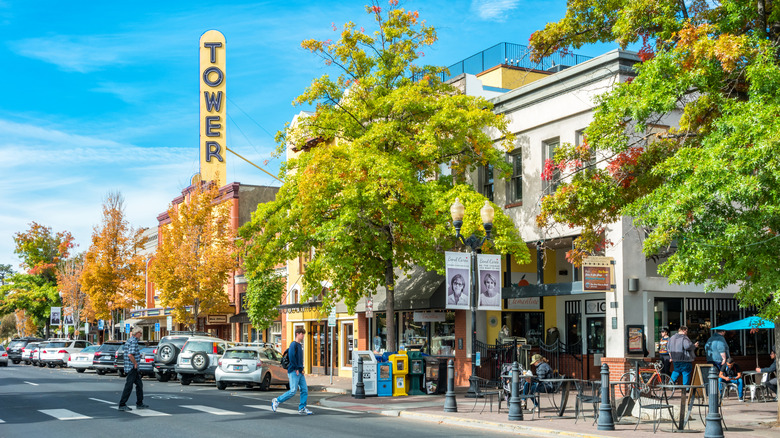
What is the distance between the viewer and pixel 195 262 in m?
44.2

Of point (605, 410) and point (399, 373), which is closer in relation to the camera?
point (605, 410)

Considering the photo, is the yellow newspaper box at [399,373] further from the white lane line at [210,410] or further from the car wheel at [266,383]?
the white lane line at [210,410]

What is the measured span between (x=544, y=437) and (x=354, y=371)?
9806mm

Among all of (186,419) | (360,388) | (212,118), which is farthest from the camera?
(212,118)

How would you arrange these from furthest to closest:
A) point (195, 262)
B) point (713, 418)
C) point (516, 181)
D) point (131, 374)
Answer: point (195, 262) → point (516, 181) → point (131, 374) → point (713, 418)

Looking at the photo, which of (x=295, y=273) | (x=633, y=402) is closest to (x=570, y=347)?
(x=633, y=402)

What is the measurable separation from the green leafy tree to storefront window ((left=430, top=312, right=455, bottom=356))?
36.0 feet

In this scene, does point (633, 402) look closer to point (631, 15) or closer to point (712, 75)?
point (712, 75)

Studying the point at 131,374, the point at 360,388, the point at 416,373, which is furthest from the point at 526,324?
the point at 131,374

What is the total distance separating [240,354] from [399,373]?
6361mm

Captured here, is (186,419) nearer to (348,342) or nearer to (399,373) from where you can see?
(399,373)

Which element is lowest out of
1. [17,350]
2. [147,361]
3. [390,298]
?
[17,350]

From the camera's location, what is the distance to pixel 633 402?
16.3m

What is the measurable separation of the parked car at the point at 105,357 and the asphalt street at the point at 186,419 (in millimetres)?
14812
